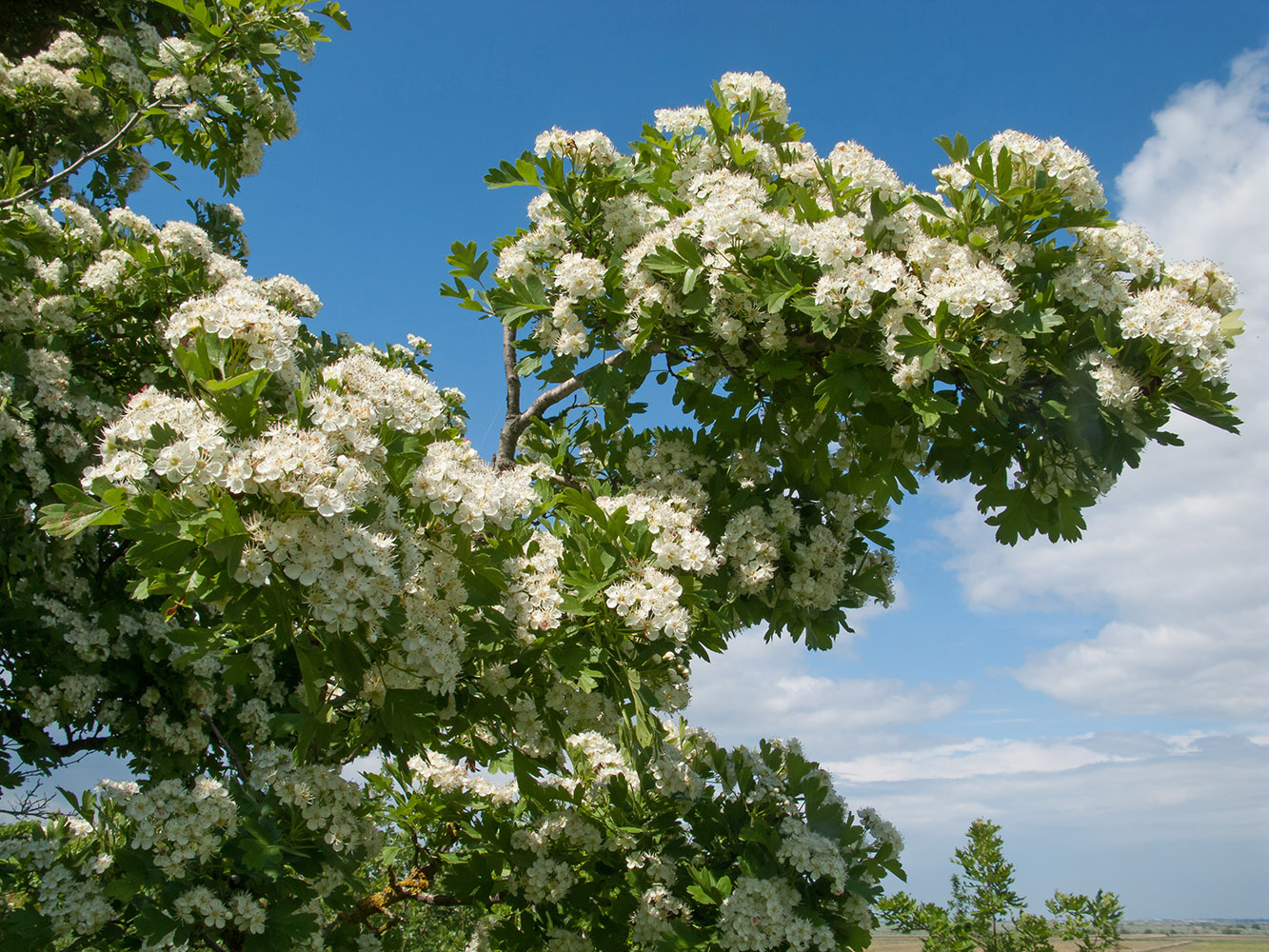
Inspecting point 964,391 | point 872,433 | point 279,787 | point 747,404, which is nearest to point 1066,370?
point 964,391

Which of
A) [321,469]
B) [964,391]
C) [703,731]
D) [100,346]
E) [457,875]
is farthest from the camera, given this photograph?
[703,731]

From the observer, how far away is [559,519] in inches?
185

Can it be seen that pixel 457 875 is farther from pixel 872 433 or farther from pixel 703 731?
pixel 872 433

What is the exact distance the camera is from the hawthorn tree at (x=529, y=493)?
3264 mm

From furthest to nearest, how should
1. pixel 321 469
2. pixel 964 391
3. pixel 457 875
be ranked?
pixel 457 875 → pixel 964 391 → pixel 321 469

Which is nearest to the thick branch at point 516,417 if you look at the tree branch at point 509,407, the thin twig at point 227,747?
Answer: the tree branch at point 509,407

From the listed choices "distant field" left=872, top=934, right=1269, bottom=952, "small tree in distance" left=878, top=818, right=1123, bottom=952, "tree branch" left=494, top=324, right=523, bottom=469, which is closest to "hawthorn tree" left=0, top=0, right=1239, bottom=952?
"tree branch" left=494, top=324, right=523, bottom=469

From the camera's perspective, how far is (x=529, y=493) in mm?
3930

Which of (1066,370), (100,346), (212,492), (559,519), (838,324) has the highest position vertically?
(100,346)

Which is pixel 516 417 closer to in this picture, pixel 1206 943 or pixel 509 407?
pixel 509 407

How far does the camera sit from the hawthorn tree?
326cm

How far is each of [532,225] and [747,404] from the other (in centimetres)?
193

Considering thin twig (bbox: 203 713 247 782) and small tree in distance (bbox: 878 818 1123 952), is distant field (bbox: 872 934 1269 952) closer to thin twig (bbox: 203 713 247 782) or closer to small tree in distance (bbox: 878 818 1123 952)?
small tree in distance (bbox: 878 818 1123 952)

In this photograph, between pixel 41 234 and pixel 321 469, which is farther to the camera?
pixel 41 234
